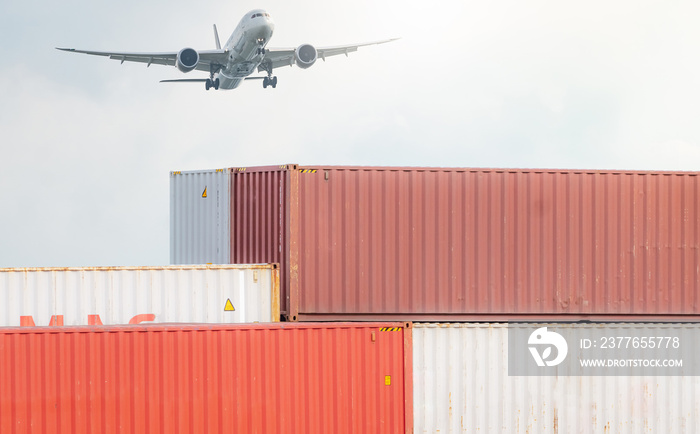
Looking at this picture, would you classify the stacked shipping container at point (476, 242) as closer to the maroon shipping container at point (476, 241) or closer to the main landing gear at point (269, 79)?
the maroon shipping container at point (476, 241)

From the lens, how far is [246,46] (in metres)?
42.2

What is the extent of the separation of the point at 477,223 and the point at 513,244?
88 cm

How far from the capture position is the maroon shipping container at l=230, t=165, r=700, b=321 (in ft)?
49.4

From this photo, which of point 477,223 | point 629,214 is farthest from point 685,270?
point 477,223

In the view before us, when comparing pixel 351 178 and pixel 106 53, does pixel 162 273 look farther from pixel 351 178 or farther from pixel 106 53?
pixel 106 53

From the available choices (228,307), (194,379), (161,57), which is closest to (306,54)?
(161,57)

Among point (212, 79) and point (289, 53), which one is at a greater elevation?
point (289, 53)

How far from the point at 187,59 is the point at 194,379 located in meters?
34.3

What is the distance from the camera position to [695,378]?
12.9 m

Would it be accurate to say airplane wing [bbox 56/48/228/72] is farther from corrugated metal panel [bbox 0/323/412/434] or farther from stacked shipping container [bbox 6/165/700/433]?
corrugated metal panel [bbox 0/323/412/434]

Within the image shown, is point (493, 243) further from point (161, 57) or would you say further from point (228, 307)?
point (161, 57)
